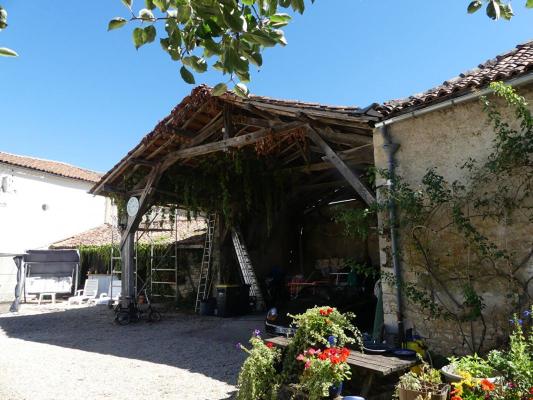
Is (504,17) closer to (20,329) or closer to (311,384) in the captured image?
(311,384)

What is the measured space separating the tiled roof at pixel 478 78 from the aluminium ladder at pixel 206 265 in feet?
26.1

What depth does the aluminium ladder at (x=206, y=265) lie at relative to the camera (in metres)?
11.9

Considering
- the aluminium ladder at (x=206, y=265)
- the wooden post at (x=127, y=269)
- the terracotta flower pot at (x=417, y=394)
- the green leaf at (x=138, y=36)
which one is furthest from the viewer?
the aluminium ladder at (x=206, y=265)

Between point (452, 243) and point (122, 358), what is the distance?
17.2 ft

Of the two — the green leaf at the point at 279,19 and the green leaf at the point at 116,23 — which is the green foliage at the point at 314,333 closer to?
the green leaf at the point at 279,19

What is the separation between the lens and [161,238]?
53.1ft

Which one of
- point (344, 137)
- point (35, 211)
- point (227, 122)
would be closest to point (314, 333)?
point (344, 137)

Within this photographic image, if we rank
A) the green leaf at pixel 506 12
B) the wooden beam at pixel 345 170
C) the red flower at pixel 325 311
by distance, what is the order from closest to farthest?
the green leaf at pixel 506 12 → the red flower at pixel 325 311 → the wooden beam at pixel 345 170

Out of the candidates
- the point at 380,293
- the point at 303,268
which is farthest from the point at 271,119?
the point at 303,268

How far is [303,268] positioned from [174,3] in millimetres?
12067

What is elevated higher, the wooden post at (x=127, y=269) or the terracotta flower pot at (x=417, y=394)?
the wooden post at (x=127, y=269)

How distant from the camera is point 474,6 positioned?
2371 mm

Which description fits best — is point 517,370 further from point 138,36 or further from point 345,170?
point 345,170

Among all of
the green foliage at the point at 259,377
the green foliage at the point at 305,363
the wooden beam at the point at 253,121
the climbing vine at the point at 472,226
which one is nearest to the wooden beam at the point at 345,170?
the climbing vine at the point at 472,226
